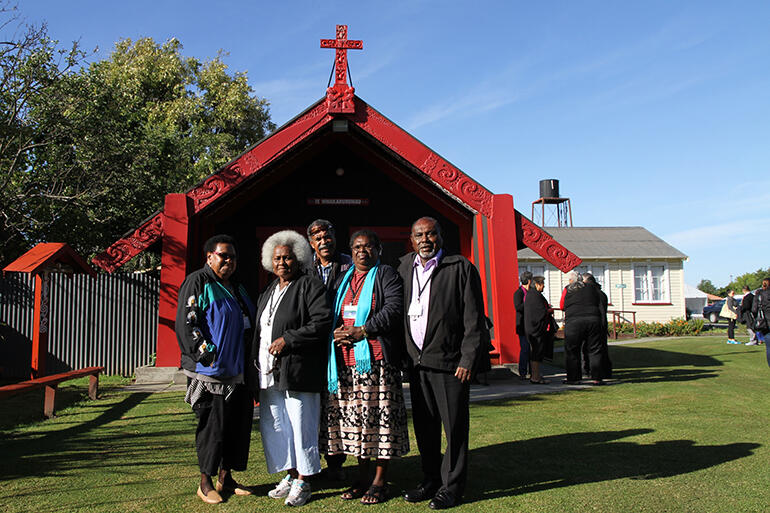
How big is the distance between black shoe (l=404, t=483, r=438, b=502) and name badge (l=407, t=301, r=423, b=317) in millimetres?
1113

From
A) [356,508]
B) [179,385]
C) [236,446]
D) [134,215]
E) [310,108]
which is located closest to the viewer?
[356,508]

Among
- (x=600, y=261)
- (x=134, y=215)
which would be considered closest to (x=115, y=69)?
(x=134, y=215)

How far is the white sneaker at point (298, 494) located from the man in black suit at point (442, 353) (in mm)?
653

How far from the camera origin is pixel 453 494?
371 cm

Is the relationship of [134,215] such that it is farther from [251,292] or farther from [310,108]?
[310,108]

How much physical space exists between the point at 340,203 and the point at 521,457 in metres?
7.40

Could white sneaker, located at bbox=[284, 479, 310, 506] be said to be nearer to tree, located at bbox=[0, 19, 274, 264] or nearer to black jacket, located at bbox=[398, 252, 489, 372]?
black jacket, located at bbox=[398, 252, 489, 372]

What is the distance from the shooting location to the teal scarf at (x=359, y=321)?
Result: 12.6 ft

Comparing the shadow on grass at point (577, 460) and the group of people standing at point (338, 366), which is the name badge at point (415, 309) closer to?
the group of people standing at point (338, 366)

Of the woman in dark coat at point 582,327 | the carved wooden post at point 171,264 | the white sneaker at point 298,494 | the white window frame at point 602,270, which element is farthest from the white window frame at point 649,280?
the white sneaker at point 298,494

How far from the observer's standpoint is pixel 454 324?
3.89 meters

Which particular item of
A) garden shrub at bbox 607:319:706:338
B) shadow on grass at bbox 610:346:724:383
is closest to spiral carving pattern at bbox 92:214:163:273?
shadow on grass at bbox 610:346:724:383

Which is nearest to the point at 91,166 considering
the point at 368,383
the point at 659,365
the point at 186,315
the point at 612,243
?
the point at 186,315

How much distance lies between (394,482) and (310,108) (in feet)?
23.0
